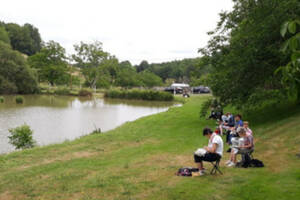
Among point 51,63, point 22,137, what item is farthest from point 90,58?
point 22,137

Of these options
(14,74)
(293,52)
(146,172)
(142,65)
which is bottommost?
(146,172)

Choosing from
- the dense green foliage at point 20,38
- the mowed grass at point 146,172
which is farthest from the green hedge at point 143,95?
the dense green foliage at point 20,38

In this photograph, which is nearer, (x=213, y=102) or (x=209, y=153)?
(x=209, y=153)

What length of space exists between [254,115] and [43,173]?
14.3 meters

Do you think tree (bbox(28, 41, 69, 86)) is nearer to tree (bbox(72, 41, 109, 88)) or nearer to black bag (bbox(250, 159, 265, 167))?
tree (bbox(72, 41, 109, 88))

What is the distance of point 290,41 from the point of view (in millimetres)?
2057

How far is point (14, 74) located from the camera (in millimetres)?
63312

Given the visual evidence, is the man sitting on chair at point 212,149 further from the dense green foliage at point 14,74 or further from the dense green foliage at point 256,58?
the dense green foliage at point 14,74

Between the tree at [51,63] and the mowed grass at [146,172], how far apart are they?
66.0 meters

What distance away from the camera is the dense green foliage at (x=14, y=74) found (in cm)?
6106

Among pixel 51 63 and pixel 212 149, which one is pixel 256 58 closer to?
pixel 212 149

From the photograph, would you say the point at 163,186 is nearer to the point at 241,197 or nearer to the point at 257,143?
the point at 241,197

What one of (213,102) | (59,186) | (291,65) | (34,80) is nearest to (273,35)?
(213,102)

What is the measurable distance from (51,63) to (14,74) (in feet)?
51.7
